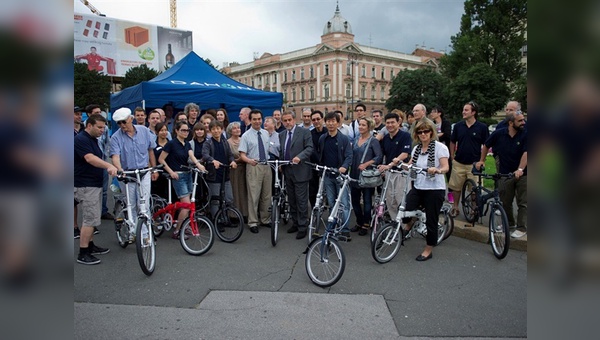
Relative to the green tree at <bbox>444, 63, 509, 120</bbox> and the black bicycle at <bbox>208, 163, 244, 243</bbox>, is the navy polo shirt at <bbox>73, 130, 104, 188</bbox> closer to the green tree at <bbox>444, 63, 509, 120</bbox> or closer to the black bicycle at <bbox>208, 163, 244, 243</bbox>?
A: the black bicycle at <bbox>208, 163, 244, 243</bbox>

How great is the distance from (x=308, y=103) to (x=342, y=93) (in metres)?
10.6

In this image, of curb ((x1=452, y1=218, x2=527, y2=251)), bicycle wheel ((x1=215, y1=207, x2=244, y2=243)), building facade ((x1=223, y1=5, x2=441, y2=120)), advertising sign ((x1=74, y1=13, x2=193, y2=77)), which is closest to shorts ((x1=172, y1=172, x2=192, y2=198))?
bicycle wheel ((x1=215, y1=207, x2=244, y2=243))

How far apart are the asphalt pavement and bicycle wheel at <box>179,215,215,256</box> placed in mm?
160

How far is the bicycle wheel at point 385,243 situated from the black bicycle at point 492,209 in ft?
4.48

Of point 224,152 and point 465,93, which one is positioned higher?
point 465,93

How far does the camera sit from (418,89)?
5619 cm

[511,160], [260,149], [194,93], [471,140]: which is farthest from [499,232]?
[194,93]

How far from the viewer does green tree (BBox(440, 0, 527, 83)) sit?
36.2 m

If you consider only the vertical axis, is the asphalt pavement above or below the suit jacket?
below

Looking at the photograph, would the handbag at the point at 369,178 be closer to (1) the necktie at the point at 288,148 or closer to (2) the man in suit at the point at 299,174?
(2) the man in suit at the point at 299,174

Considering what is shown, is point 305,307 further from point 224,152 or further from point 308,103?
point 308,103

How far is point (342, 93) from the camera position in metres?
86.6
